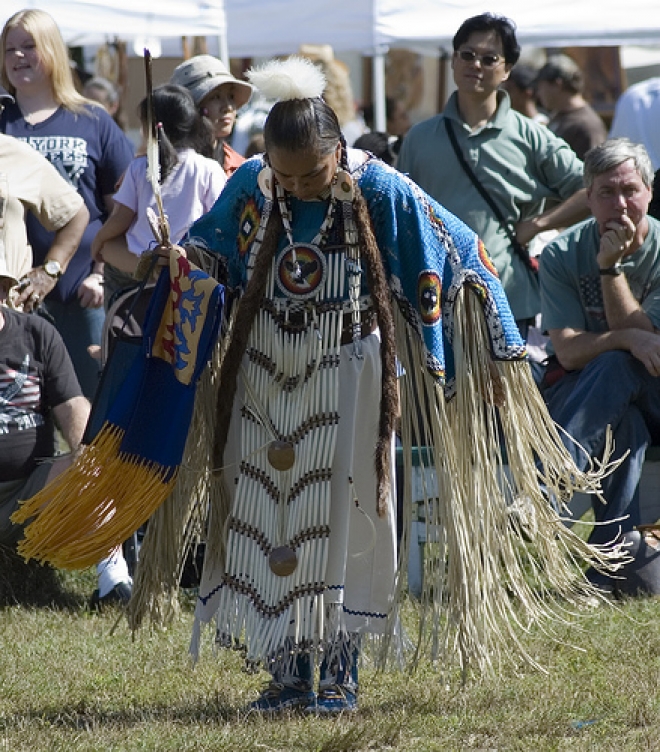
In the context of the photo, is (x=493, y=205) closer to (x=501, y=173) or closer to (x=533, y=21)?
(x=501, y=173)

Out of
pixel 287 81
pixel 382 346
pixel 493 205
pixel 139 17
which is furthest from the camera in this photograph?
pixel 139 17

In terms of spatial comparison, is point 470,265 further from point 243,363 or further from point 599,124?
point 599,124

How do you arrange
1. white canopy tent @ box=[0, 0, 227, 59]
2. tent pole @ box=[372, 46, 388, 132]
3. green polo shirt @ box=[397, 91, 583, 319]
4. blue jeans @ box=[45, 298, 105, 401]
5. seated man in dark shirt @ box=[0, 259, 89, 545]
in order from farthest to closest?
tent pole @ box=[372, 46, 388, 132] < white canopy tent @ box=[0, 0, 227, 59] < blue jeans @ box=[45, 298, 105, 401] < green polo shirt @ box=[397, 91, 583, 319] < seated man in dark shirt @ box=[0, 259, 89, 545]

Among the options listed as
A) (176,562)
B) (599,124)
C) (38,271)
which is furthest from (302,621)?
(599,124)

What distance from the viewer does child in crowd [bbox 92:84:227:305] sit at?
4.55m

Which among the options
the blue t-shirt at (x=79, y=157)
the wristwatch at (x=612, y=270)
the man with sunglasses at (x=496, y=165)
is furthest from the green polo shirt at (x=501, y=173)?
the blue t-shirt at (x=79, y=157)

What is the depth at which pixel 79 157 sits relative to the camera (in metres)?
5.18

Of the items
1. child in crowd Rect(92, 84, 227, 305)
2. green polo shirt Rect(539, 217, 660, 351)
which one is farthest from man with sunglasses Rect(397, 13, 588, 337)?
child in crowd Rect(92, 84, 227, 305)

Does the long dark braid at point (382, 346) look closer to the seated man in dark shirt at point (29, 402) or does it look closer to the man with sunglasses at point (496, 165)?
the seated man in dark shirt at point (29, 402)

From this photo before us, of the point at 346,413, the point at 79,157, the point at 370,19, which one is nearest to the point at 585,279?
the point at 346,413

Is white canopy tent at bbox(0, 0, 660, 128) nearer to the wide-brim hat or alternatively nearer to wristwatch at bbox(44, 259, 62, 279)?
the wide-brim hat

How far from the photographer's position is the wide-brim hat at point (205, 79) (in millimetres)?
4969

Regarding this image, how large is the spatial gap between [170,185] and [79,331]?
0.96m

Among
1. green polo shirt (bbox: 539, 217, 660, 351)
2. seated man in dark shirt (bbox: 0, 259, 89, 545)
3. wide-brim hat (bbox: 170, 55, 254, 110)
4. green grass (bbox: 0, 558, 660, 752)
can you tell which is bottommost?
green grass (bbox: 0, 558, 660, 752)
